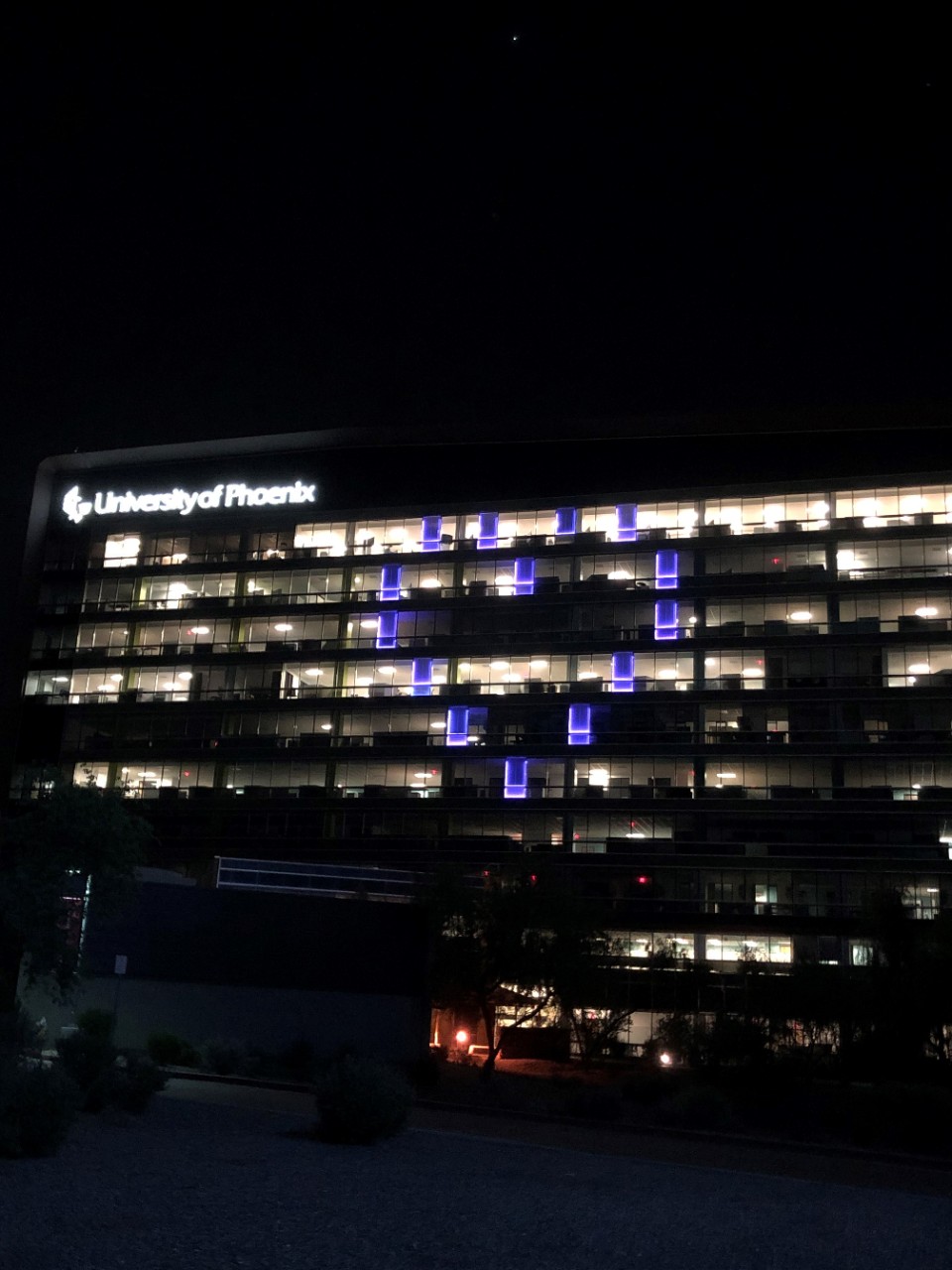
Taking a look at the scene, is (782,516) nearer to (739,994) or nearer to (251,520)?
(739,994)

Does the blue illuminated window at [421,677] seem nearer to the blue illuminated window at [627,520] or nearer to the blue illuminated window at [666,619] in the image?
the blue illuminated window at [666,619]

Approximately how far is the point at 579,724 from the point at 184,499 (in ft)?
113

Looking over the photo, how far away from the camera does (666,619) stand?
278ft

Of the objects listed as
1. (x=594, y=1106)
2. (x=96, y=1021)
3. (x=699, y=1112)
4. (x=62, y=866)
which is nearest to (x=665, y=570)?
(x=699, y=1112)

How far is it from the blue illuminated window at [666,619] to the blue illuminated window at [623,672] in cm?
237

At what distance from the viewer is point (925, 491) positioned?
84.4 m

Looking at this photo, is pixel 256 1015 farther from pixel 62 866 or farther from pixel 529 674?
pixel 529 674

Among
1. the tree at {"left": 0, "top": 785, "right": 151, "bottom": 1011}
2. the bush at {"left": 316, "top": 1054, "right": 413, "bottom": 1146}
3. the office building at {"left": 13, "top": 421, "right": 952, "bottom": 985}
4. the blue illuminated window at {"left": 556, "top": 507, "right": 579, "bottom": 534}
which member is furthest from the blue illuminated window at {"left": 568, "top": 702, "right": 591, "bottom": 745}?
the bush at {"left": 316, "top": 1054, "right": 413, "bottom": 1146}

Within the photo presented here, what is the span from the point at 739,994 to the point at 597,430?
40419 mm

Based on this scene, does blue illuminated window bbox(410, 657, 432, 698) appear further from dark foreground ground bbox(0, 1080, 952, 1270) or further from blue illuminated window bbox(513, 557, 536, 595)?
dark foreground ground bbox(0, 1080, 952, 1270)

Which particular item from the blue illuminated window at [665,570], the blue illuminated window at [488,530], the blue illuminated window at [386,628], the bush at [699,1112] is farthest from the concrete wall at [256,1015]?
the blue illuminated window at [488,530]

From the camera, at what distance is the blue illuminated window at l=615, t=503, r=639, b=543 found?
8762 centimetres

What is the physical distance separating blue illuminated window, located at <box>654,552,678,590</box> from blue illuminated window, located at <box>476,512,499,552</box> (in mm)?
11401

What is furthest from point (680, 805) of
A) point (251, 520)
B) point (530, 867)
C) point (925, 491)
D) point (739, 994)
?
point (251, 520)
